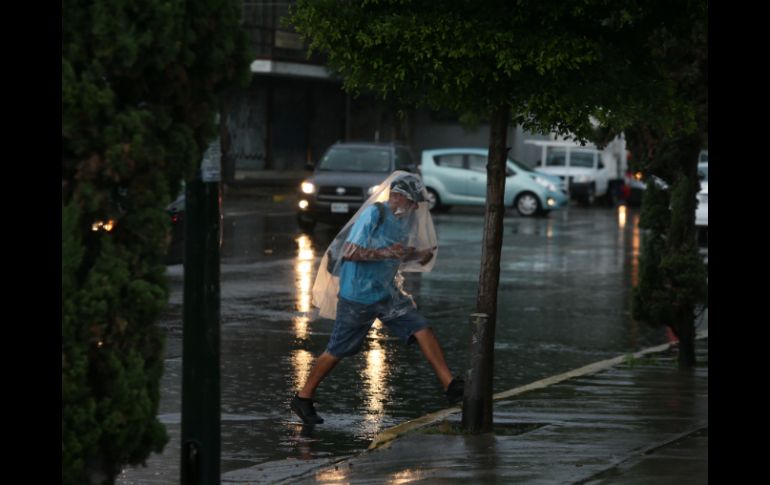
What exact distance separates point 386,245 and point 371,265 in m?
0.17

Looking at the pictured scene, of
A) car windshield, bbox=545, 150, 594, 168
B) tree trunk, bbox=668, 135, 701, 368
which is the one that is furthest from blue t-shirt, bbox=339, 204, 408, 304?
car windshield, bbox=545, 150, 594, 168

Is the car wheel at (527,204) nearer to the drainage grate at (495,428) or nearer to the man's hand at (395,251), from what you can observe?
the man's hand at (395,251)

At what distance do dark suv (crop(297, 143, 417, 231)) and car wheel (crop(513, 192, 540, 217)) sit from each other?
237 inches

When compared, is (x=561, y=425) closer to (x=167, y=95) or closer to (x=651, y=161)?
(x=651, y=161)

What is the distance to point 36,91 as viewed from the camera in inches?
232

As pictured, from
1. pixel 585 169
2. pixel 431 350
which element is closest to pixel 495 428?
pixel 431 350

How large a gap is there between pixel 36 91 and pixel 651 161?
835 centimetres

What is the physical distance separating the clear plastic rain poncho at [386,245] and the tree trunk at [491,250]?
0.82m

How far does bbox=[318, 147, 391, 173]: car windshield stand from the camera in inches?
1209

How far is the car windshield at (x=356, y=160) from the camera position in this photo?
30.7 meters

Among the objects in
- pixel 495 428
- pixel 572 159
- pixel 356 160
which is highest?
pixel 572 159

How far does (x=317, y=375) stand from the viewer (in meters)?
10.7

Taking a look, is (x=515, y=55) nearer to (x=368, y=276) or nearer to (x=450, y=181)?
(x=368, y=276)

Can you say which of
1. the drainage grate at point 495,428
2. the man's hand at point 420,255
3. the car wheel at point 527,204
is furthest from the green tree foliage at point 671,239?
the car wheel at point 527,204
